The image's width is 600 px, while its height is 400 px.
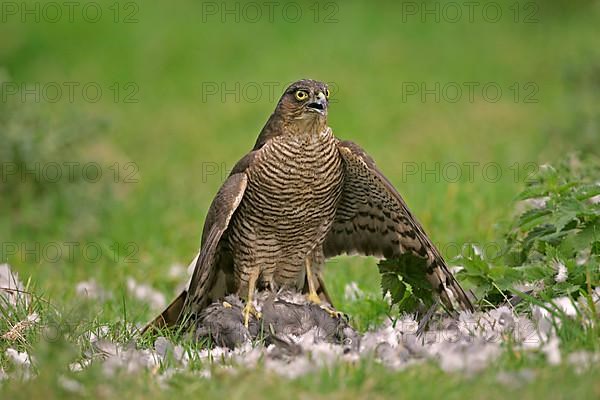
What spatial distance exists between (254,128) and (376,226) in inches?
257

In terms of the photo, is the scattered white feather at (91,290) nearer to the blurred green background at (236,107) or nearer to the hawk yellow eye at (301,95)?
the blurred green background at (236,107)

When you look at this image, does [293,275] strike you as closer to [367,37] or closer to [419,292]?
[419,292]

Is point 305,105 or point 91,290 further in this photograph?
point 91,290

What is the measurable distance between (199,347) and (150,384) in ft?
3.18

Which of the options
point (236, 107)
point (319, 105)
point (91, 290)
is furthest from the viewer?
point (236, 107)

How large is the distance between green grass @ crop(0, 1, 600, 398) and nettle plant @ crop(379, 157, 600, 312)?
542 millimetres

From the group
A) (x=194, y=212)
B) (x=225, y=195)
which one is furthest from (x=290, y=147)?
(x=194, y=212)

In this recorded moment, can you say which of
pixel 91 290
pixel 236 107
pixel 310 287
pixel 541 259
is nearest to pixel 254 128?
pixel 236 107

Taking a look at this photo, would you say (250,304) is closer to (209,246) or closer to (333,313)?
(333,313)

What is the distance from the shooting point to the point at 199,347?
5070 millimetres

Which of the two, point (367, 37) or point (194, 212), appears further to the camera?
point (367, 37)

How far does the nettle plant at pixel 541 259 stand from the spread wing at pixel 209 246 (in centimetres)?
91

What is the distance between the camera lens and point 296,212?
18.0 feet

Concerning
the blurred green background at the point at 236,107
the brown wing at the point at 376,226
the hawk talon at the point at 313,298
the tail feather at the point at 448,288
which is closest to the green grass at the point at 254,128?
the blurred green background at the point at 236,107
